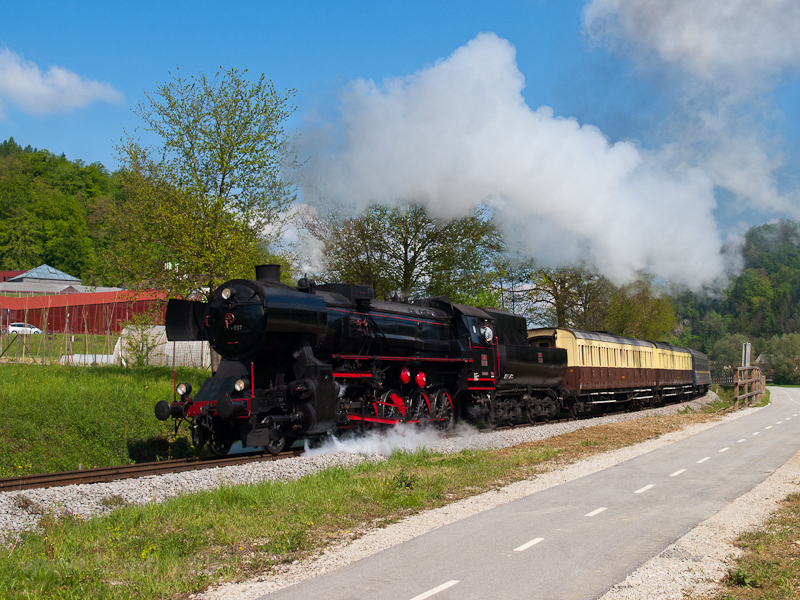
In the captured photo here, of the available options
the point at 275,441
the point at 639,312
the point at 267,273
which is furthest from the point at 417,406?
the point at 639,312

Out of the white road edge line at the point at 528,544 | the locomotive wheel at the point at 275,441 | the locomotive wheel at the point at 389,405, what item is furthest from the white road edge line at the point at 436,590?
the locomotive wheel at the point at 389,405

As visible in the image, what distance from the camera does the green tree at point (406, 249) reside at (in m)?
28.9

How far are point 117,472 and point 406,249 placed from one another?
19.2 metres

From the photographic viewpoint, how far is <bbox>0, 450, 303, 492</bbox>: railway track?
1068 cm

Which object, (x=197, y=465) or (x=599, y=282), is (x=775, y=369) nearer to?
(x=599, y=282)

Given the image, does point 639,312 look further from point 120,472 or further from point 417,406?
point 120,472

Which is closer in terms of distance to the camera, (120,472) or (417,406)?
(120,472)

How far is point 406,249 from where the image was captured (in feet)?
96.6

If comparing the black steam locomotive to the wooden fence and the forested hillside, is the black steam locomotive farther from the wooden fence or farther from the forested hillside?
the forested hillside

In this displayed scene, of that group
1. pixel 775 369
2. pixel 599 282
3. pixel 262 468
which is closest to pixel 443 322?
pixel 262 468

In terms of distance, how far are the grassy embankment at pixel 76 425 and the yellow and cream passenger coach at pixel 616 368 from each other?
14.8 m

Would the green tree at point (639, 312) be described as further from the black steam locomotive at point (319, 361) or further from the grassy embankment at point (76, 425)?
the grassy embankment at point (76, 425)

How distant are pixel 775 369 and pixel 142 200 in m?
116

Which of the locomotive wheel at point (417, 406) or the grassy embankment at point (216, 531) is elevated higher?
the locomotive wheel at point (417, 406)
